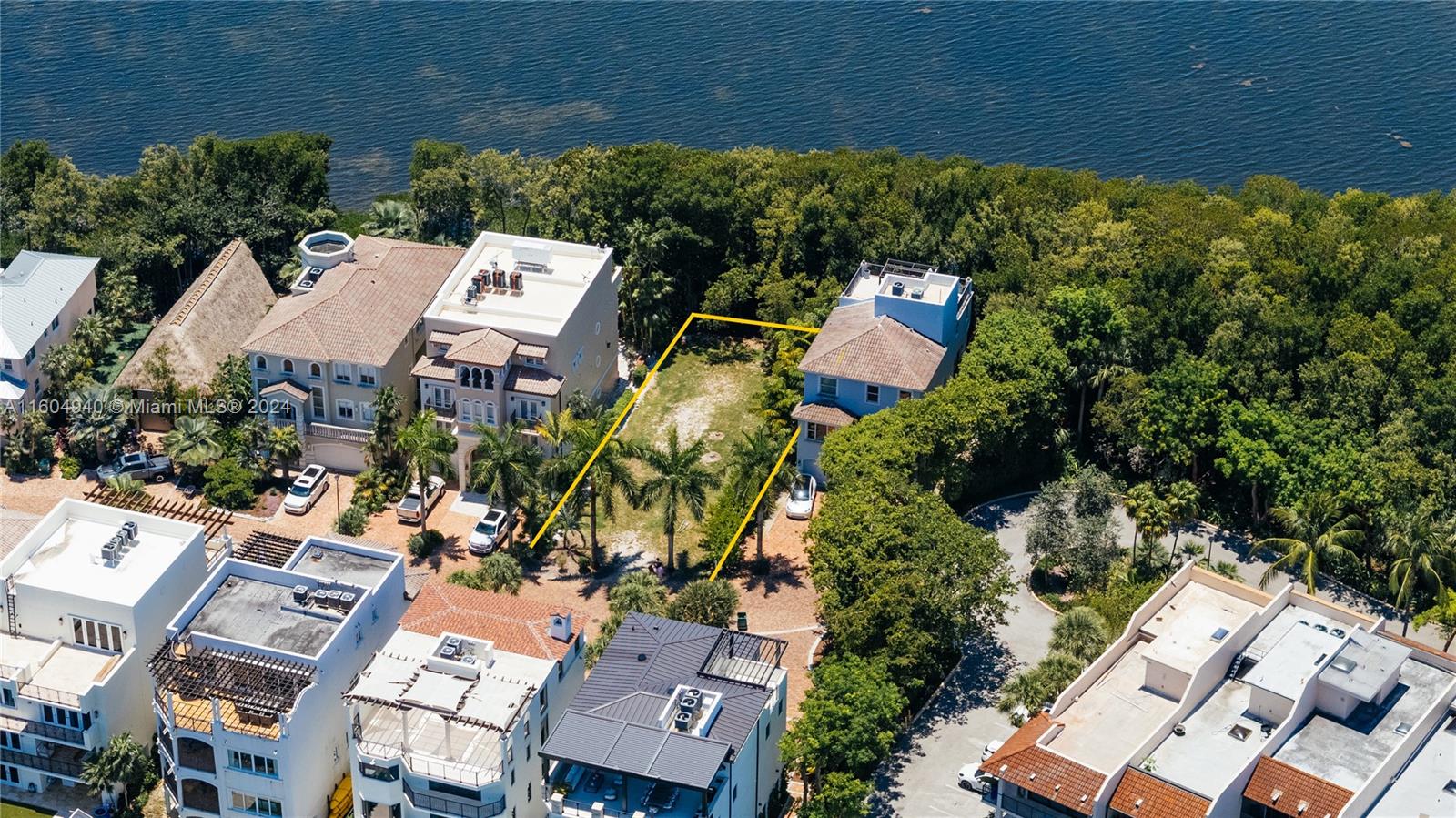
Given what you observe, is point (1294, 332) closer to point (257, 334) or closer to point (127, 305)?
point (257, 334)

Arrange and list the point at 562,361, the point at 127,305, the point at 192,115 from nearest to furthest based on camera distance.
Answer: the point at 562,361, the point at 127,305, the point at 192,115

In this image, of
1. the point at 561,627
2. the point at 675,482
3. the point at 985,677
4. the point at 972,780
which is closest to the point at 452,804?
the point at 561,627

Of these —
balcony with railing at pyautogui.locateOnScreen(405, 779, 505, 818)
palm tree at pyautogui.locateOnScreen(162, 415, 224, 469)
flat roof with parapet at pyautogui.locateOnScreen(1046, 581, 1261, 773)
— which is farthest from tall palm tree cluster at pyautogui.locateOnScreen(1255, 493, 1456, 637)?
palm tree at pyautogui.locateOnScreen(162, 415, 224, 469)

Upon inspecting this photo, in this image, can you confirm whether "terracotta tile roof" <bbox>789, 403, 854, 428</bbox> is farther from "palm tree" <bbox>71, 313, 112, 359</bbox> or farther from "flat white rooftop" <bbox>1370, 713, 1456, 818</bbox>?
"palm tree" <bbox>71, 313, 112, 359</bbox>

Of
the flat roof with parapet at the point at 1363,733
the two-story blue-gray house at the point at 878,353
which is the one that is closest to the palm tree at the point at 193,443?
the two-story blue-gray house at the point at 878,353

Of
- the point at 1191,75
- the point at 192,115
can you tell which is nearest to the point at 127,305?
the point at 192,115

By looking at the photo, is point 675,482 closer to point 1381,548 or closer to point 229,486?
point 229,486
